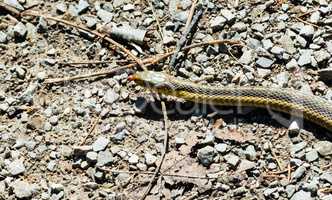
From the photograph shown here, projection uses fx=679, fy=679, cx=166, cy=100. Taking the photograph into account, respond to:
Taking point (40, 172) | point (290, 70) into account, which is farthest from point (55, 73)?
point (290, 70)

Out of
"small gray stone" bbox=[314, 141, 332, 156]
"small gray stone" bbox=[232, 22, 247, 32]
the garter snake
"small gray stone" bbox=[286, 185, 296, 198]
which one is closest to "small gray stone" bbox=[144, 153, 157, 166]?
the garter snake

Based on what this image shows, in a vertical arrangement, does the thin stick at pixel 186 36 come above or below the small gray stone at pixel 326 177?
above

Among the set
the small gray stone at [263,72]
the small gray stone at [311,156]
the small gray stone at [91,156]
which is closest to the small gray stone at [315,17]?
the small gray stone at [263,72]

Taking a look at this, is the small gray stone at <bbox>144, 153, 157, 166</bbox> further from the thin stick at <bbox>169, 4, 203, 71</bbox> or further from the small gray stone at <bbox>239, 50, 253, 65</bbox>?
the small gray stone at <bbox>239, 50, 253, 65</bbox>

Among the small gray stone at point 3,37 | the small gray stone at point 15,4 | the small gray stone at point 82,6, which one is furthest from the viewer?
the small gray stone at point 15,4

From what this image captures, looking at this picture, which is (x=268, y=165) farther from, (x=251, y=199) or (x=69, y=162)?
(x=69, y=162)

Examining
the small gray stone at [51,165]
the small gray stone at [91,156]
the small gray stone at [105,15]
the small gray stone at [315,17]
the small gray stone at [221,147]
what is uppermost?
the small gray stone at [315,17]

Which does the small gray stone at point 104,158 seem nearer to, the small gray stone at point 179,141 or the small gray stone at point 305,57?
the small gray stone at point 179,141
